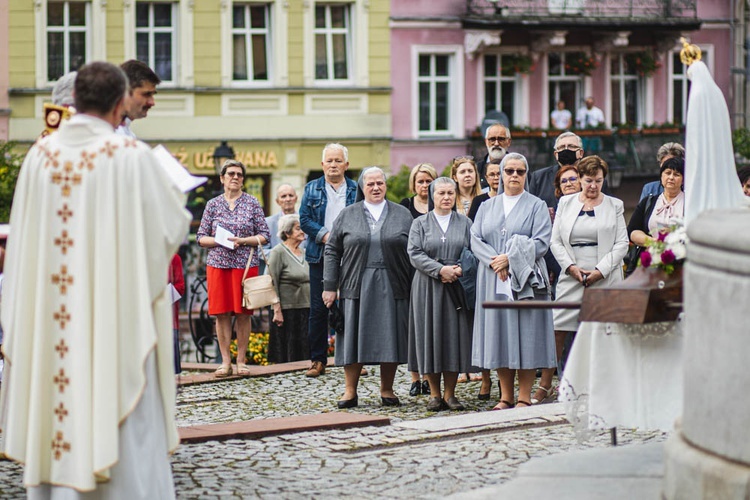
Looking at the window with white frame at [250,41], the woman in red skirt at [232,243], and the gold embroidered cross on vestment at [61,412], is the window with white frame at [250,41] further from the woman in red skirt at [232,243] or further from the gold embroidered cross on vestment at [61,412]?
the gold embroidered cross on vestment at [61,412]

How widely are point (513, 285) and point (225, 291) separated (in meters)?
3.54

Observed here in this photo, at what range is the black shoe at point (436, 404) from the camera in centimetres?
1215

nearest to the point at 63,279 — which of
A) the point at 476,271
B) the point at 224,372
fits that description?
the point at 476,271

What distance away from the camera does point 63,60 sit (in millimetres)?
33844

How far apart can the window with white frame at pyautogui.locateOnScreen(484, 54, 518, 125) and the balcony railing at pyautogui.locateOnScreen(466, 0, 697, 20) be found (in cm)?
126

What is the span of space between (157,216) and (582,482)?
7.64 ft

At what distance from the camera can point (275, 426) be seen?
10.6 metres

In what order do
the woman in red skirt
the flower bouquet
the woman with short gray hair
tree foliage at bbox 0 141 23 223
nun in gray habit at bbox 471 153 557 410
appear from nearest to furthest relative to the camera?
nun in gray habit at bbox 471 153 557 410
the woman in red skirt
the woman with short gray hair
the flower bouquet
tree foliage at bbox 0 141 23 223

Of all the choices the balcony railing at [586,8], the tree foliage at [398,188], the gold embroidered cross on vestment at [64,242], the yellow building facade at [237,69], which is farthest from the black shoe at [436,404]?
the balcony railing at [586,8]

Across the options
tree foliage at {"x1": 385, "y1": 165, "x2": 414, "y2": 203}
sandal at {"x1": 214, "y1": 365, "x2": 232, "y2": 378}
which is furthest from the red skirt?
tree foliage at {"x1": 385, "y1": 165, "x2": 414, "y2": 203}

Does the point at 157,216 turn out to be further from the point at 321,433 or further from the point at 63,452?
the point at 321,433

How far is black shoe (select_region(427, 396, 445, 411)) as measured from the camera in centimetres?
1215

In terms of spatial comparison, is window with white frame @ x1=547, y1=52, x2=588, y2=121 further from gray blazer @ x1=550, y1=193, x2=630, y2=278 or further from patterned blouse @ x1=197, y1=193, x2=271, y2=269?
gray blazer @ x1=550, y1=193, x2=630, y2=278

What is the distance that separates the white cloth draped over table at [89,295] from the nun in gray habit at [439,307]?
488 cm
